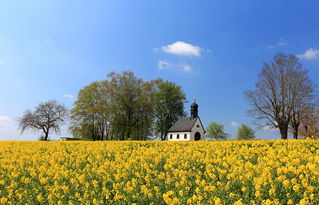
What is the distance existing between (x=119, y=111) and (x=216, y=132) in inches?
1492

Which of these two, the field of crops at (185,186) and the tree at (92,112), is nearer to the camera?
Answer: the field of crops at (185,186)

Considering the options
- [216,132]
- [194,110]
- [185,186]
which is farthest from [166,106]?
[185,186]

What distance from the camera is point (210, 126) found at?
7956 cm

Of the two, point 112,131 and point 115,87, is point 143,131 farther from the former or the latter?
point 115,87

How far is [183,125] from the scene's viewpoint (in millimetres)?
54156

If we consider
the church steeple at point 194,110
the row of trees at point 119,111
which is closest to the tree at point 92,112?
the row of trees at point 119,111

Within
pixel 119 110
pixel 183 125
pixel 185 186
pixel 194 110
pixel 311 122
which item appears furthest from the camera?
pixel 194 110

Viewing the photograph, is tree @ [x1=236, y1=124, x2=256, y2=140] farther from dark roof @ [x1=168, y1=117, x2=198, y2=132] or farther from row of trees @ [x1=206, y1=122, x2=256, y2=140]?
dark roof @ [x1=168, y1=117, x2=198, y2=132]

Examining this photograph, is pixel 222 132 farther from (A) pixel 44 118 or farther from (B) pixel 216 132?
(A) pixel 44 118

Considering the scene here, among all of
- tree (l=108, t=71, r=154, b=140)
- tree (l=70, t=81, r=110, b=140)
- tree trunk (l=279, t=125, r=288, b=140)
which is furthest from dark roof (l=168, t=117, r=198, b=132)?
tree trunk (l=279, t=125, r=288, b=140)

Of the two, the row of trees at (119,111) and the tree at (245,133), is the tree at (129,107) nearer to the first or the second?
the row of trees at (119,111)

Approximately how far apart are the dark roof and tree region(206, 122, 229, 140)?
23852 millimetres

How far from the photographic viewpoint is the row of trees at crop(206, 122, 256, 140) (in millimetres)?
75500

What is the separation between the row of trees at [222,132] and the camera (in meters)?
75.5
